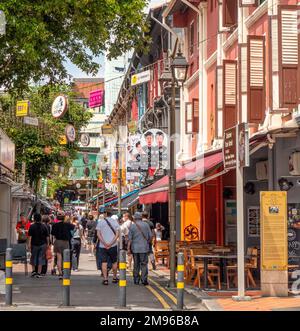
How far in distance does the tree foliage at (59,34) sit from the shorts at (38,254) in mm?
4541

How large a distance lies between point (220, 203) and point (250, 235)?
11.9 ft

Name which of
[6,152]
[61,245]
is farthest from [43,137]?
[61,245]

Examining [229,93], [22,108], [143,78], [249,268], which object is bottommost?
[249,268]

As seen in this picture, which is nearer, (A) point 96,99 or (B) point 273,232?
(B) point 273,232

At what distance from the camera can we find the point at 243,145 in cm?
1512

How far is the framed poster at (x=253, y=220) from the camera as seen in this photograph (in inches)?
869

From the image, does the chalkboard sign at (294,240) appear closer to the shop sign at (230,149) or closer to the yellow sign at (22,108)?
the shop sign at (230,149)

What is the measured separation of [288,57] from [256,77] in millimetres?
2122

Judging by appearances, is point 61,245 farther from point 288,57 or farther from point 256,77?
point 288,57

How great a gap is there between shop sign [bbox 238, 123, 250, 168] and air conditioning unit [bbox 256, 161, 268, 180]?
582 centimetres

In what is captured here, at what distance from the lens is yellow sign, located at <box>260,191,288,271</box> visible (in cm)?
1625

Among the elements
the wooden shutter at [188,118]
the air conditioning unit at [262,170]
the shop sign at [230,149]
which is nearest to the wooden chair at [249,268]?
the shop sign at [230,149]

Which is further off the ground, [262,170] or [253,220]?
[262,170]
